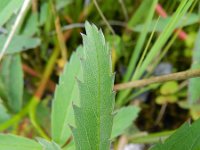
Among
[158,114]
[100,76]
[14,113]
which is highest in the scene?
[100,76]

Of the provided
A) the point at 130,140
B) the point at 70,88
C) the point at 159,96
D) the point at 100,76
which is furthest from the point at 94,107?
the point at 159,96

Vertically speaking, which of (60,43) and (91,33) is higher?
(91,33)

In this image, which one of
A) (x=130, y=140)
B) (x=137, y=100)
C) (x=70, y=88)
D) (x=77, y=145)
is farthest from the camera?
(x=137, y=100)

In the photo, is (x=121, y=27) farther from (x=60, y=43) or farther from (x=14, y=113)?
(x=14, y=113)

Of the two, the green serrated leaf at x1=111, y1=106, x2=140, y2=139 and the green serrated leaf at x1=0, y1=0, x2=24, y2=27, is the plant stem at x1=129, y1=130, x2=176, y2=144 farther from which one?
the green serrated leaf at x1=0, y1=0, x2=24, y2=27

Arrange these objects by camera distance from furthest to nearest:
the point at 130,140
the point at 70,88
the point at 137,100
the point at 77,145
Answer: the point at 137,100 → the point at 130,140 → the point at 70,88 → the point at 77,145

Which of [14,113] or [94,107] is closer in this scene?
[94,107]

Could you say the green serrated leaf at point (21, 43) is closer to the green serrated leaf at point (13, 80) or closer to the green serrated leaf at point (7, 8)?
the green serrated leaf at point (13, 80)

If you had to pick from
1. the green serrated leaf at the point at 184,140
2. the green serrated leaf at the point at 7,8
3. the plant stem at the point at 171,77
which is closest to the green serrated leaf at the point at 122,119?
the plant stem at the point at 171,77

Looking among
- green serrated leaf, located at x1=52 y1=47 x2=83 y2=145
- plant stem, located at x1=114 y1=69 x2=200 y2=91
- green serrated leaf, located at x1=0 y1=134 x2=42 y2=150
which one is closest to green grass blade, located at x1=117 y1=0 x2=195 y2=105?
plant stem, located at x1=114 y1=69 x2=200 y2=91
